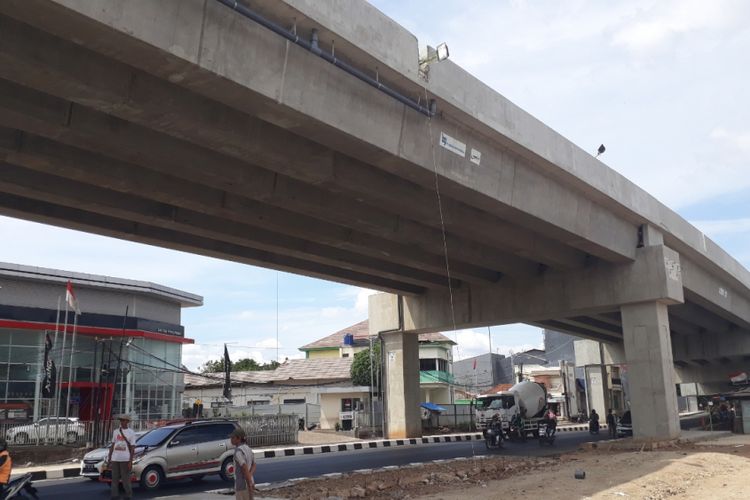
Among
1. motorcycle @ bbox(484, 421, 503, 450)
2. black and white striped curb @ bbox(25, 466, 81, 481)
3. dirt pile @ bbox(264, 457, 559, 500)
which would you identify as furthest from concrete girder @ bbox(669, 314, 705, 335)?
black and white striped curb @ bbox(25, 466, 81, 481)

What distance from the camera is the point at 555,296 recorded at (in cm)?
2720

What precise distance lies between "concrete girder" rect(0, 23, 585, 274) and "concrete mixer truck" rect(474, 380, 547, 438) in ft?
38.6

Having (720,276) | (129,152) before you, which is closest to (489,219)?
(129,152)

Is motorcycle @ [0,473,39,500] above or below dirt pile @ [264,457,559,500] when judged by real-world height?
above

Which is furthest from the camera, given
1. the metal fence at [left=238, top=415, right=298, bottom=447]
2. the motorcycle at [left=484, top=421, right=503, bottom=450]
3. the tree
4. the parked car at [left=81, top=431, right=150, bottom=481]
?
the tree

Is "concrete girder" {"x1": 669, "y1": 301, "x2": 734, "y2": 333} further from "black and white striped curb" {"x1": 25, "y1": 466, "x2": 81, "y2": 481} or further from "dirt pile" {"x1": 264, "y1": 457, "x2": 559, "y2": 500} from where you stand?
"black and white striped curb" {"x1": 25, "y1": 466, "x2": 81, "y2": 481}

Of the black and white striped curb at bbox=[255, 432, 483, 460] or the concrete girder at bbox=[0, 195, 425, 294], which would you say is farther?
the black and white striped curb at bbox=[255, 432, 483, 460]

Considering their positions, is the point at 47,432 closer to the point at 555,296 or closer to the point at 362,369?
the point at 555,296

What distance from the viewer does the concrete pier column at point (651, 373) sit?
24.3 meters

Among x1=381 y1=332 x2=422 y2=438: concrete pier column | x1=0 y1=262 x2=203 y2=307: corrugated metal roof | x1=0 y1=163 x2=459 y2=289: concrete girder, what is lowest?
x1=381 y1=332 x2=422 y2=438: concrete pier column

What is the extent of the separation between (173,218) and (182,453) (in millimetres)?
5955

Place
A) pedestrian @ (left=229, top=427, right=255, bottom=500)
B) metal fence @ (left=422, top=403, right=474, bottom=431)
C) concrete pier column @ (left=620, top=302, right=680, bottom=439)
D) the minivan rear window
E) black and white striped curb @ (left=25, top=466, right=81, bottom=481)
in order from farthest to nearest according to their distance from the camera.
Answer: metal fence @ (left=422, top=403, right=474, bottom=431) < concrete pier column @ (left=620, top=302, right=680, bottom=439) < black and white striped curb @ (left=25, top=466, right=81, bottom=481) < the minivan rear window < pedestrian @ (left=229, top=427, right=255, bottom=500)

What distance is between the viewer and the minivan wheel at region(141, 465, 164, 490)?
15.5 metres

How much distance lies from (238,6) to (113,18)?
2039 millimetres
